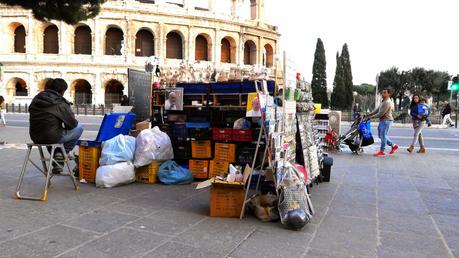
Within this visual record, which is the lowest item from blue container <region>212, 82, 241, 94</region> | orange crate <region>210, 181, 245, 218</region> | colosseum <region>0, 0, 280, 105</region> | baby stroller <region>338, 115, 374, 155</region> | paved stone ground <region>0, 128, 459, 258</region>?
paved stone ground <region>0, 128, 459, 258</region>

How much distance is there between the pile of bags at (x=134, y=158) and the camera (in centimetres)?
620

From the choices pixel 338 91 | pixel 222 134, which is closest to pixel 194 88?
pixel 222 134

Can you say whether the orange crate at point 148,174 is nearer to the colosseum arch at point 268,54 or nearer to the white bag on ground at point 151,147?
the white bag on ground at point 151,147

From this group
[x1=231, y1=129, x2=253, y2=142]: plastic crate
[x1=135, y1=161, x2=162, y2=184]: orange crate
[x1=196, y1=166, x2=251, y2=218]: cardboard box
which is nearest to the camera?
[x1=196, y1=166, x2=251, y2=218]: cardboard box

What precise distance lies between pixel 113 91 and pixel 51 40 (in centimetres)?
899

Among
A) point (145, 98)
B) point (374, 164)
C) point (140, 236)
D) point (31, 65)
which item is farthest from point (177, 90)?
point (31, 65)

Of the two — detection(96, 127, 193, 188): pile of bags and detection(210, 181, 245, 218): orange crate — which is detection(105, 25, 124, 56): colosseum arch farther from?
detection(210, 181, 245, 218): orange crate

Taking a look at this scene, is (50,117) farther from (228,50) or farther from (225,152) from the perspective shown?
(228,50)

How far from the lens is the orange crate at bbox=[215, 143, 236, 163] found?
21.4 ft

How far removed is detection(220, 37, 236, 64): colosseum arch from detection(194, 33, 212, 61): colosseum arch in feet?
8.47

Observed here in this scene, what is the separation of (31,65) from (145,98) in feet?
130

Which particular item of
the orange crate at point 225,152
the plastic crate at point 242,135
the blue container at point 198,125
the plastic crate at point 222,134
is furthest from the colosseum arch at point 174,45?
the plastic crate at point 242,135

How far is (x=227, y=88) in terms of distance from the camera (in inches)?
267

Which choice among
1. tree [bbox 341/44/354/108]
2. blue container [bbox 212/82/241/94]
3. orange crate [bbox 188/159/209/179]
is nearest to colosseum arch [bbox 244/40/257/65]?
tree [bbox 341/44/354/108]
